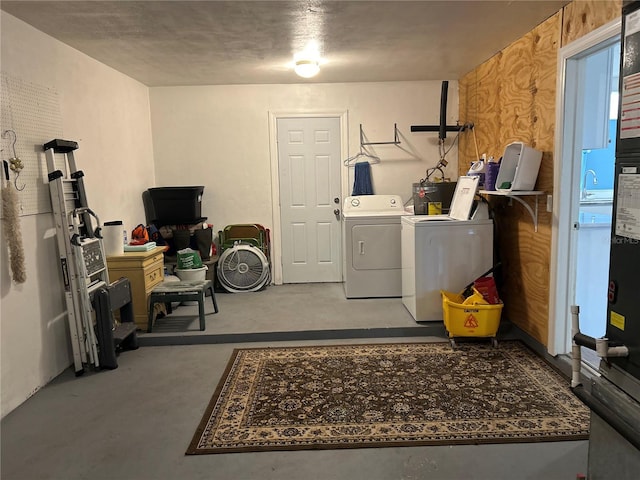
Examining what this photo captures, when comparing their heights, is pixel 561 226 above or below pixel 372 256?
above

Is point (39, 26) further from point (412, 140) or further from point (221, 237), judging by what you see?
point (412, 140)

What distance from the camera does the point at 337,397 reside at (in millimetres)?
2834

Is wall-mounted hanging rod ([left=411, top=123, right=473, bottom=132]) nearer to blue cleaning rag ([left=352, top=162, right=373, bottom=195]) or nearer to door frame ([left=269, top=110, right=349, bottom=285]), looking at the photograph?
blue cleaning rag ([left=352, top=162, right=373, bottom=195])

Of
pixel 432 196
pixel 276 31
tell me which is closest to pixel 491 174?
A: pixel 432 196

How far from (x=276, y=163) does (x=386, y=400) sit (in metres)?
3.36

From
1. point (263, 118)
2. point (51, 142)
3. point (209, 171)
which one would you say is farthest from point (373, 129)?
point (51, 142)

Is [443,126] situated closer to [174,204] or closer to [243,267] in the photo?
[243,267]

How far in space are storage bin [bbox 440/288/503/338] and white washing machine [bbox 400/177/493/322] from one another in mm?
325

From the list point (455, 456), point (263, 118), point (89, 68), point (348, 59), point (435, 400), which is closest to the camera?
point (455, 456)

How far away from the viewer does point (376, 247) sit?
4691 millimetres

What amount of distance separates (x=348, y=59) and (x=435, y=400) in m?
2.98

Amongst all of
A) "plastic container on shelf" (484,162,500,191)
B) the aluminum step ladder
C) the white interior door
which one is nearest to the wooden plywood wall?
"plastic container on shelf" (484,162,500,191)

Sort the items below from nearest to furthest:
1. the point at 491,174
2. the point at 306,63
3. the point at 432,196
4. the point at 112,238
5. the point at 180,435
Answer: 1. the point at 180,435
2. the point at 491,174
3. the point at 112,238
4. the point at 306,63
5. the point at 432,196

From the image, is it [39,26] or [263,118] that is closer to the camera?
[39,26]
